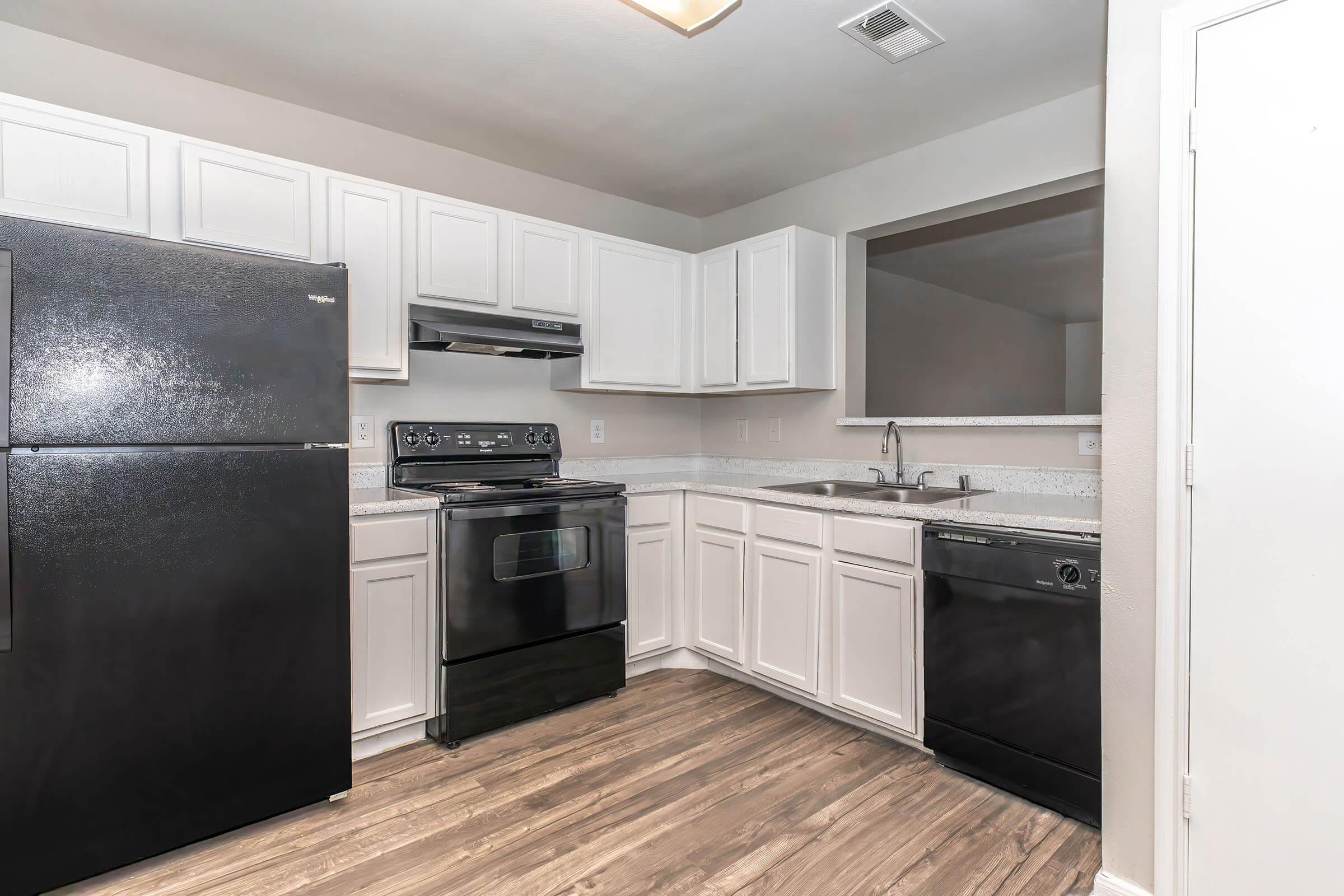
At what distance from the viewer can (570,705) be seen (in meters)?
2.85

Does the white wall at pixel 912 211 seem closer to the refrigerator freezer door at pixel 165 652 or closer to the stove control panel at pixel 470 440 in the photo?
the stove control panel at pixel 470 440

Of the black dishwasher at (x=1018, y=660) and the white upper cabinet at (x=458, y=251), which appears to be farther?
the white upper cabinet at (x=458, y=251)

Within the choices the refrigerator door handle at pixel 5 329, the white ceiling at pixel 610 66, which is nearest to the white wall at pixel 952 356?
the white ceiling at pixel 610 66

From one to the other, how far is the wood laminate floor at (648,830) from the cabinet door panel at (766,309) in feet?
5.50

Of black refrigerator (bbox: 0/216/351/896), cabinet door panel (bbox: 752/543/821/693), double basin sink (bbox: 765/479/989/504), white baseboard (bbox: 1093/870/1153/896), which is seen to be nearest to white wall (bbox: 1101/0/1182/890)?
white baseboard (bbox: 1093/870/1153/896)

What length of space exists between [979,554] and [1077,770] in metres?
0.65

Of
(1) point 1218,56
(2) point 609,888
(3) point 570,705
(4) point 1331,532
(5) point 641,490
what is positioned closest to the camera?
(4) point 1331,532

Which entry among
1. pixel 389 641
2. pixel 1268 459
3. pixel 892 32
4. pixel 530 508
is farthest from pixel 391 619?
pixel 892 32

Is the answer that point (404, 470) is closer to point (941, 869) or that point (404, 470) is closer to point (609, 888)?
point (609, 888)

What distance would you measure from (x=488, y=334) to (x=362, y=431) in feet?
2.30

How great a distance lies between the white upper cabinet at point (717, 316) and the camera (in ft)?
11.6

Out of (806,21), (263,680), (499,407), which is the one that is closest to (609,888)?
(263,680)

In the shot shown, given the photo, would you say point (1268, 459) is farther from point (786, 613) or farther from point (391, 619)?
point (391, 619)

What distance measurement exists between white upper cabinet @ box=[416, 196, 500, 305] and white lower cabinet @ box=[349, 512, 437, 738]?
0.98 meters
